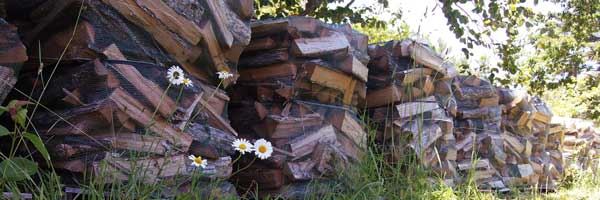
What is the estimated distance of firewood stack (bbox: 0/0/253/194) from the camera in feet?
4.68

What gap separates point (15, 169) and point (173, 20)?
2.23ft

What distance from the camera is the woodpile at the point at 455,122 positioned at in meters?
2.74

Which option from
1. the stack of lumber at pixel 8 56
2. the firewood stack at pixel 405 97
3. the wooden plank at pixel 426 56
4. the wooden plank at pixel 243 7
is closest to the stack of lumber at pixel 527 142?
the firewood stack at pixel 405 97

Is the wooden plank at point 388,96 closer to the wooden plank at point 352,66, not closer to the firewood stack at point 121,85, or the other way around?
the wooden plank at point 352,66

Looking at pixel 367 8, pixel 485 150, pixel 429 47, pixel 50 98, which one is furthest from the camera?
pixel 367 8

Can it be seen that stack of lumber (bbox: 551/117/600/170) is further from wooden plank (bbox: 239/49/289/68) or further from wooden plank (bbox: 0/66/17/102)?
wooden plank (bbox: 0/66/17/102)

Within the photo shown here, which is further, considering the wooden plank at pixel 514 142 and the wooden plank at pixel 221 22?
the wooden plank at pixel 514 142

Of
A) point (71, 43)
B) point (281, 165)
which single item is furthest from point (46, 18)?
point (281, 165)

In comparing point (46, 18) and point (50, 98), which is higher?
point (46, 18)

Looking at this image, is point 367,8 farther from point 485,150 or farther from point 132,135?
point 132,135

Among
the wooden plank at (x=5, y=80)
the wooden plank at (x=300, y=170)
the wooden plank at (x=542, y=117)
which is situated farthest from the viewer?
the wooden plank at (x=542, y=117)

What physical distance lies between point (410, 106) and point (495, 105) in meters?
1.30

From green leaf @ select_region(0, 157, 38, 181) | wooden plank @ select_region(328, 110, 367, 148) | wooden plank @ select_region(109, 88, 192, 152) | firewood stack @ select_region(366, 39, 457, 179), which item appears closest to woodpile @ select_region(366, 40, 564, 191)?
firewood stack @ select_region(366, 39, 457, 179)

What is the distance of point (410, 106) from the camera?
109 inches
